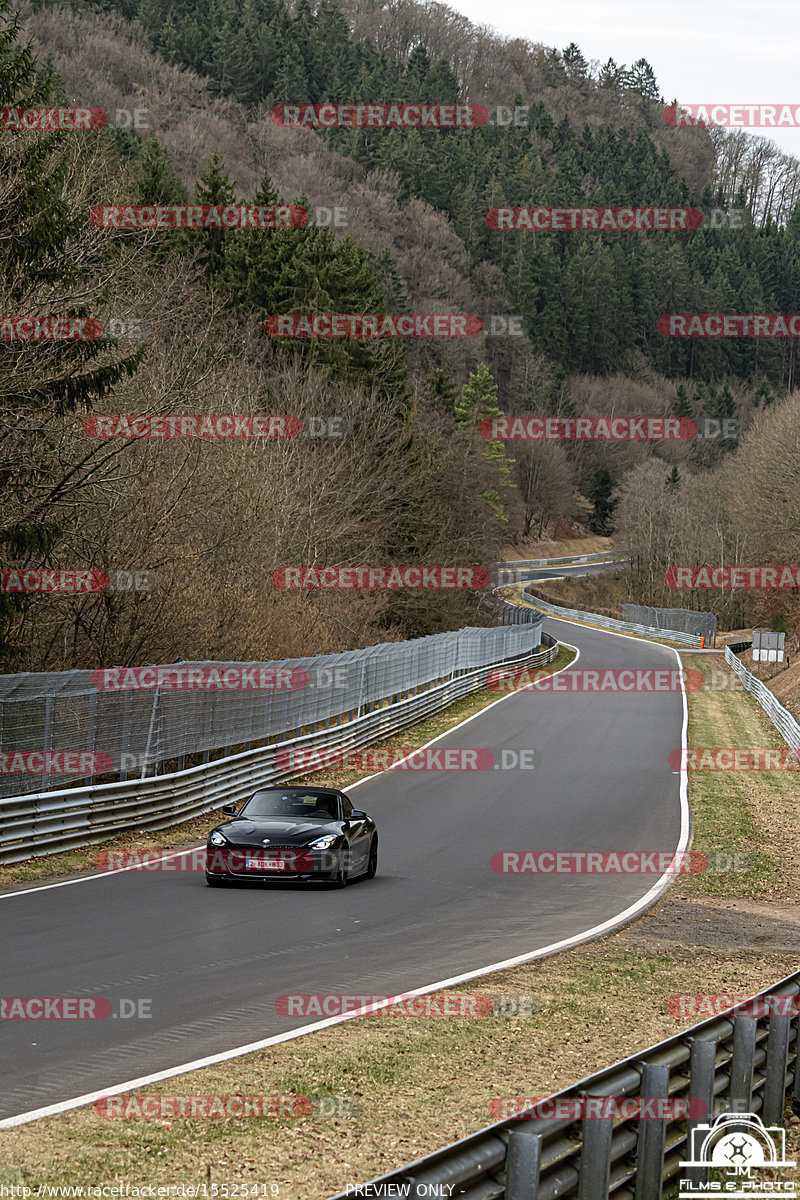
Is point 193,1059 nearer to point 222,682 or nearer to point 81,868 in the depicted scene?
point 81,868

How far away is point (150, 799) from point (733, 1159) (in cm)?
1458

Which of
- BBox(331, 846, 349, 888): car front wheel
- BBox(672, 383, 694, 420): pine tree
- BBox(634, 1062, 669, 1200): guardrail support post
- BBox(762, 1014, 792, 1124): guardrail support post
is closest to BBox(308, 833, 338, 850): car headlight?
BBox(331, 846, 349, 888): car front wheel

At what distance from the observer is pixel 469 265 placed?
138125 mm

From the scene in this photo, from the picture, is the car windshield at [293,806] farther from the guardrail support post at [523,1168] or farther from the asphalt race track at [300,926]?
the guardrail support post at [523,1168]

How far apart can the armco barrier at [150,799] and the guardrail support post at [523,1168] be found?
12.5 metres

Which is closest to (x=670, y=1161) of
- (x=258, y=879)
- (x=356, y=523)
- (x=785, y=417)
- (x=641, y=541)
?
(x=258, y=879)

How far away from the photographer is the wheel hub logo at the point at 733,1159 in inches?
261

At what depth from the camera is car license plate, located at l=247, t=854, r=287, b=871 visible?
15773 mm

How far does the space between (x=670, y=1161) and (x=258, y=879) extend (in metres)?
9.66

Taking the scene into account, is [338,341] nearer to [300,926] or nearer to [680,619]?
[680,619]

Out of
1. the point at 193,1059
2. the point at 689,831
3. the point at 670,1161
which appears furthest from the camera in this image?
the point at 689,831

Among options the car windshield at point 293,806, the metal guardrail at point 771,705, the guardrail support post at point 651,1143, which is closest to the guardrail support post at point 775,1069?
the guardrail support post at point 651,1143

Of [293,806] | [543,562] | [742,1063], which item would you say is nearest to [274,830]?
[293,806]

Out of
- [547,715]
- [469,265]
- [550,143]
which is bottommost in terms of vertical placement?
[547,715]
